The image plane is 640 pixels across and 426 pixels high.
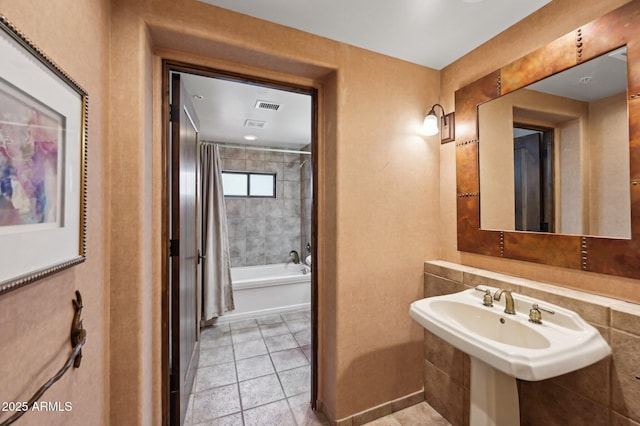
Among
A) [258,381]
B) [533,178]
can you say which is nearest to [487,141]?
[533,178]

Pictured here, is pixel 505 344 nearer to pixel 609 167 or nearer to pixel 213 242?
pixel 609 167

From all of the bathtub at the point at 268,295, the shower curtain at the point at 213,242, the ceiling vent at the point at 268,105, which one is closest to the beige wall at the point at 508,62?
the ceiling vent at the point at 268,105

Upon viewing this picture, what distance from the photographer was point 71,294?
874 mm

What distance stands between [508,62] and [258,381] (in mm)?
2844

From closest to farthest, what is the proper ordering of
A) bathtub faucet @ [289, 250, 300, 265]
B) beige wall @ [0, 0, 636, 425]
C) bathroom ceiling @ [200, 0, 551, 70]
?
beige wall @ [0, 0, 636, 425] → bathroom ceiling @ [200, 0, 551, 70] → bathtub faucet @ [289, 250, 300, 265]

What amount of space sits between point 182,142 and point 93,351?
1.17 metres

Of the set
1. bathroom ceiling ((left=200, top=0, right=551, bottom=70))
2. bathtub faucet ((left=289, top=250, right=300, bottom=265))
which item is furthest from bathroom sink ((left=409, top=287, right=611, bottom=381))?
bathtub faucet ((left=289, top=250, right=300, bottom=265))

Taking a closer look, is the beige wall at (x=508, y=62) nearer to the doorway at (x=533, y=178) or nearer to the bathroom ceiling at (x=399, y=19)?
the bathroom ceiling at (x=399, y=19)

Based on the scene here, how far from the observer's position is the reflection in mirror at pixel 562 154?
1.14 m

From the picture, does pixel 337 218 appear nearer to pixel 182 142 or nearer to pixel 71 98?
pixel 182 142

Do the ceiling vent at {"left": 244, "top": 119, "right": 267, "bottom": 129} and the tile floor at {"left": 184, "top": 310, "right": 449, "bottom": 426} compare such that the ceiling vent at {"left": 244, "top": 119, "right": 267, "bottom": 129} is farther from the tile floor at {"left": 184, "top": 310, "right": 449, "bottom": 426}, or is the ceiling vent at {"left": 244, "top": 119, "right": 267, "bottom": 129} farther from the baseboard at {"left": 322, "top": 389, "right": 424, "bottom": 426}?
the baseboard at {"left": 322, "top": 389, "right": 424, "bottom": 426}

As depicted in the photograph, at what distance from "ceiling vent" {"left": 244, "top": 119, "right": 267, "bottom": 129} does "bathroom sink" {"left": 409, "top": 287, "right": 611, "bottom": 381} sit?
2760 mm

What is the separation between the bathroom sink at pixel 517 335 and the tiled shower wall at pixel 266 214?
3.18 m

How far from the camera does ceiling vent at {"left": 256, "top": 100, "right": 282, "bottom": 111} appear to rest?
8.68 feet
